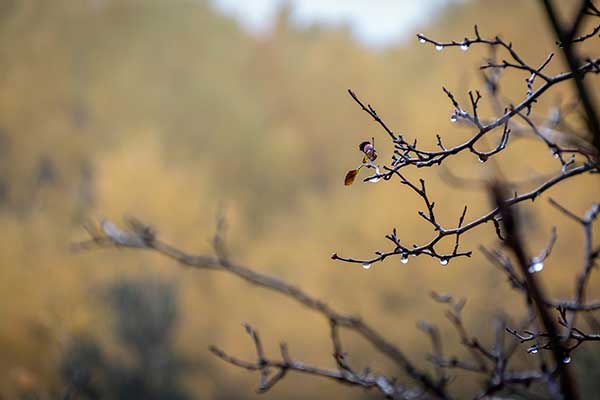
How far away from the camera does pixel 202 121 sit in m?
8.44

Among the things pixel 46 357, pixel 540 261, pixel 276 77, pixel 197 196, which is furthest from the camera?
pixel 276 77

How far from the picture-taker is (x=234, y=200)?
7.07m

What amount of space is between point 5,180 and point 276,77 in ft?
14.8

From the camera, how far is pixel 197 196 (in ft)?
20.2

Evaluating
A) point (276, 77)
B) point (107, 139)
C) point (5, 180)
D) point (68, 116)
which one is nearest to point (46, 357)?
point (5, 180)

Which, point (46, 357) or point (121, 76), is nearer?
point (46, 357)

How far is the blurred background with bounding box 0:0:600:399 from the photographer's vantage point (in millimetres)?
5035

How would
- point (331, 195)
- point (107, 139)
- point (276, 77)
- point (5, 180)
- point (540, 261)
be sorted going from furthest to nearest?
point (276, 77), point (107, 139), point (5, 180), point (331, 195), point (540, 261)

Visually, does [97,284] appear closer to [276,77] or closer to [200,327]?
[200,327]

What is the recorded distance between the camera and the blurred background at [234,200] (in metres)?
5.04

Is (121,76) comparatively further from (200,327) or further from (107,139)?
(200,327)

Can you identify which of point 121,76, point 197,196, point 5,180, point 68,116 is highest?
point 121,76

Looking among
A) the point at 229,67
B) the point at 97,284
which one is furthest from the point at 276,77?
the point at 97,284

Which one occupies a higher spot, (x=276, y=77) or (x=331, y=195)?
(x=276, y=77)
